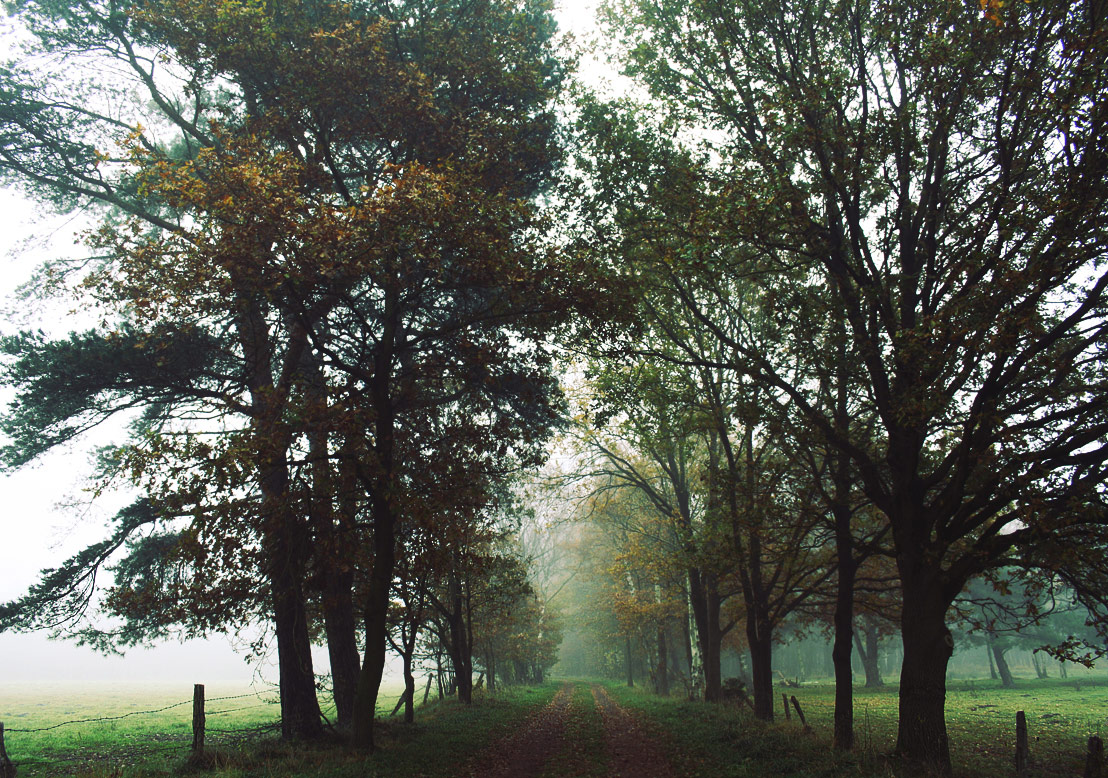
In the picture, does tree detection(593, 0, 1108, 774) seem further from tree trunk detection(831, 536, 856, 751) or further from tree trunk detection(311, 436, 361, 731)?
tree trunk detection(311, 436, 361, 731)

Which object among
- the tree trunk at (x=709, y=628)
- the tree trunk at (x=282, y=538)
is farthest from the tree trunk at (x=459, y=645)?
the tree trunk at (x=709, y=628)

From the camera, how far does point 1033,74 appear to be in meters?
8.60

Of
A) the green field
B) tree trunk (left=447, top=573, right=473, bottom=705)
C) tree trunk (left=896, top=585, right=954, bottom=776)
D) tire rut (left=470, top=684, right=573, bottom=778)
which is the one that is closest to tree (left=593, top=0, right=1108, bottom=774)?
tree trunk (left=896, top=585, right=954, bottom=776)

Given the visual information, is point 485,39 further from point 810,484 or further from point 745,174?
point 810,484

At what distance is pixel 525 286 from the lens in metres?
11.6

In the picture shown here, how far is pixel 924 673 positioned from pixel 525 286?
9579mm

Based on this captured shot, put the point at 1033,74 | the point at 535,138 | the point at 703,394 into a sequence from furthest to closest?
the point at 703,394, the point at 535,138, the point at 1033,74

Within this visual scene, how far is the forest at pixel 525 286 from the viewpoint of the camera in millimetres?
9031

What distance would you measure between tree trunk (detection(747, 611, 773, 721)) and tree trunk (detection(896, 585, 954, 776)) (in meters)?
7.18

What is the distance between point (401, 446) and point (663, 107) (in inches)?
368

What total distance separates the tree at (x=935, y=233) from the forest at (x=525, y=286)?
0.08 metres

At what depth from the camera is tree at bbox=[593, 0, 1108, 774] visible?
7.93 meters

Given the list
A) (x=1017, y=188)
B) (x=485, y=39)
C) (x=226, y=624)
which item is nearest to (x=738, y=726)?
(x=226, y=624)

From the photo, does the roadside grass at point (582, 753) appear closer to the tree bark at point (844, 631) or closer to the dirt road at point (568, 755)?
the dirt road at point (568, 755)
